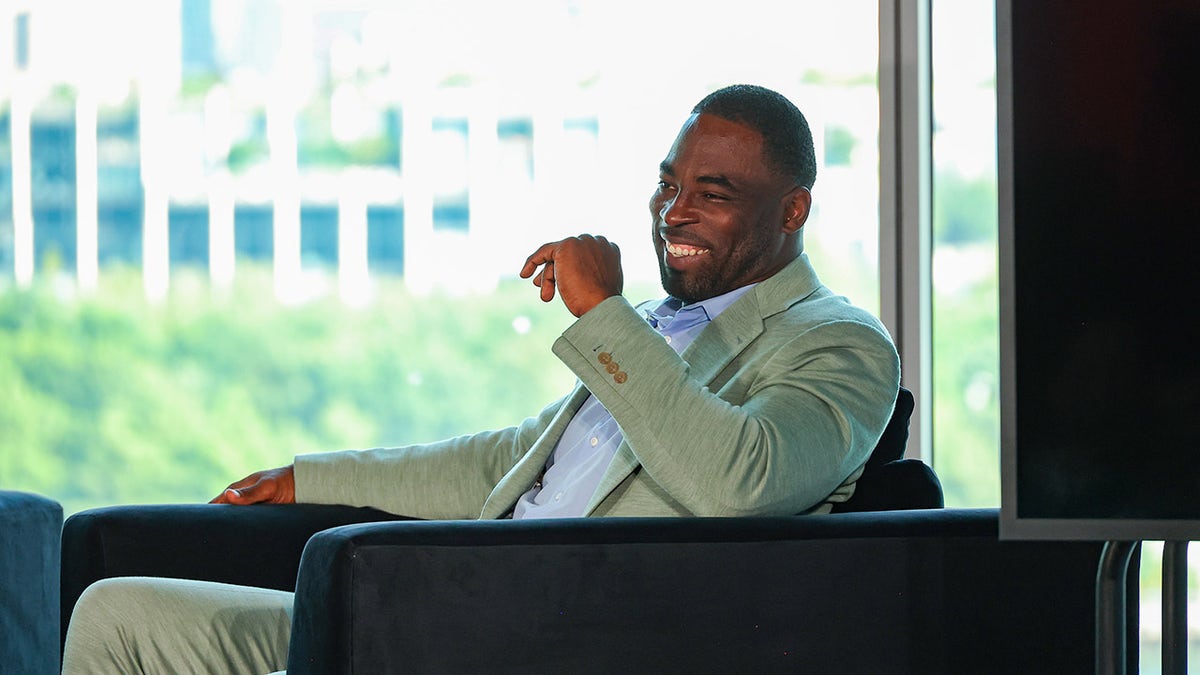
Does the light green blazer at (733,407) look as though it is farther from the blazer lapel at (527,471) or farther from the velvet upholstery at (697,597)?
the velvet upholstery at (697,597)

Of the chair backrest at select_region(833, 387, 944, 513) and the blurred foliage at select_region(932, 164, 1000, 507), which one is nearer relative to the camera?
the chair backrest at select_region(833, 387, 944, 513)

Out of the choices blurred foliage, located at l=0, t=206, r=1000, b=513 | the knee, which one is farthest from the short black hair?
blurred foliage, located at l=0, t=206, r=1000, b=513

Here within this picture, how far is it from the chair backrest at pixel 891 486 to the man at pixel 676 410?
0.03 m

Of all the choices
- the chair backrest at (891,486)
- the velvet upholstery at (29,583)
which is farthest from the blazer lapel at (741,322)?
the velvet upholstery at (29,583)

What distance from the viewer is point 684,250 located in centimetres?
211

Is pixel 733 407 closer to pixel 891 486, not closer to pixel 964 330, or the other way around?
pixel 891 486

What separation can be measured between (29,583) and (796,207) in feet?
4.07

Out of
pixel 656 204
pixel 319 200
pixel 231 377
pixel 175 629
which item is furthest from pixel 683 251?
pixel 231 377

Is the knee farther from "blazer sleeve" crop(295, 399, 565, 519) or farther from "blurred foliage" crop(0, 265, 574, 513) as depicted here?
"blurred foliage" crop(0, 265, 574, 513)

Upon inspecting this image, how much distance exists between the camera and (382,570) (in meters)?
1.38

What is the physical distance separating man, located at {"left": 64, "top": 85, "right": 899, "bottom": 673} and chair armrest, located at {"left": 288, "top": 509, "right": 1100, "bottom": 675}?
0.15m

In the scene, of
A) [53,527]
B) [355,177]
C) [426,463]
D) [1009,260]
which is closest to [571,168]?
[355,177]

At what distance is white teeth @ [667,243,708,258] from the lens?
210 centimetres

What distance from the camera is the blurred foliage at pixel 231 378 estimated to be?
140 inches
